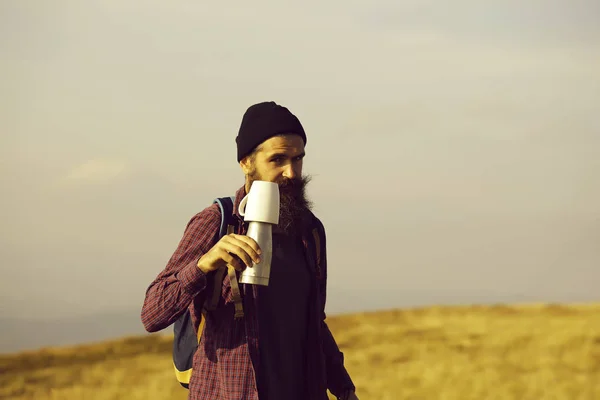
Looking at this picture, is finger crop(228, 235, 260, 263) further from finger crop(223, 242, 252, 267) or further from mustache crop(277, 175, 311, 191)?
mustache crop(277, 175, 311, 191)

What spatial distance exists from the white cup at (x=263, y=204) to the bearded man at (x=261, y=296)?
6.6 inches

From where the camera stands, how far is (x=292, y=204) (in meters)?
3.84

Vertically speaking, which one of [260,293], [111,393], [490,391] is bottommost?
[490,391]

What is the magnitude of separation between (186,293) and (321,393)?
3.25 feet

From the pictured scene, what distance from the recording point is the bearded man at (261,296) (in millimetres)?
3408

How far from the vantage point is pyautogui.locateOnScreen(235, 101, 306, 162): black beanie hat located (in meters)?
3.78

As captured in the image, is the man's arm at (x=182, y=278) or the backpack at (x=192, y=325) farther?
the backpack at (x=192, y=325)

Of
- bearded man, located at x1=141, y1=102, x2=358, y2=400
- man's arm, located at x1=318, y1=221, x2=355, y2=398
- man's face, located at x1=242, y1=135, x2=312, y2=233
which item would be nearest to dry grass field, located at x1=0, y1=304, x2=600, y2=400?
man's arm, located at x1=318, y1=221, x2=355, y2=398

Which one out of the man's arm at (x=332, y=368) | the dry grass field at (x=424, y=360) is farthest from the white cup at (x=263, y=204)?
the dry grass field at (x=424, y=360)

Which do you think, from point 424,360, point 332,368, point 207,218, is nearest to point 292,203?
point 207,218

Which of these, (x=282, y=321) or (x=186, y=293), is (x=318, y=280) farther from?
(x=186, y=293)

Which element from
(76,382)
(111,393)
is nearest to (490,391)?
(111,393)

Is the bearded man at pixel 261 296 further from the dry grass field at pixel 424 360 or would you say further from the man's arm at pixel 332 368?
the dry grass field at pixel 424 360

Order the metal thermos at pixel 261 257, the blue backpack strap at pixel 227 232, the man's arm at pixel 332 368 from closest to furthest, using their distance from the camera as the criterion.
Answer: the metal thermos at pixel 261 257 < the blue backpack strap at pixel 227 232 < the man's arm at pixel 332 368
